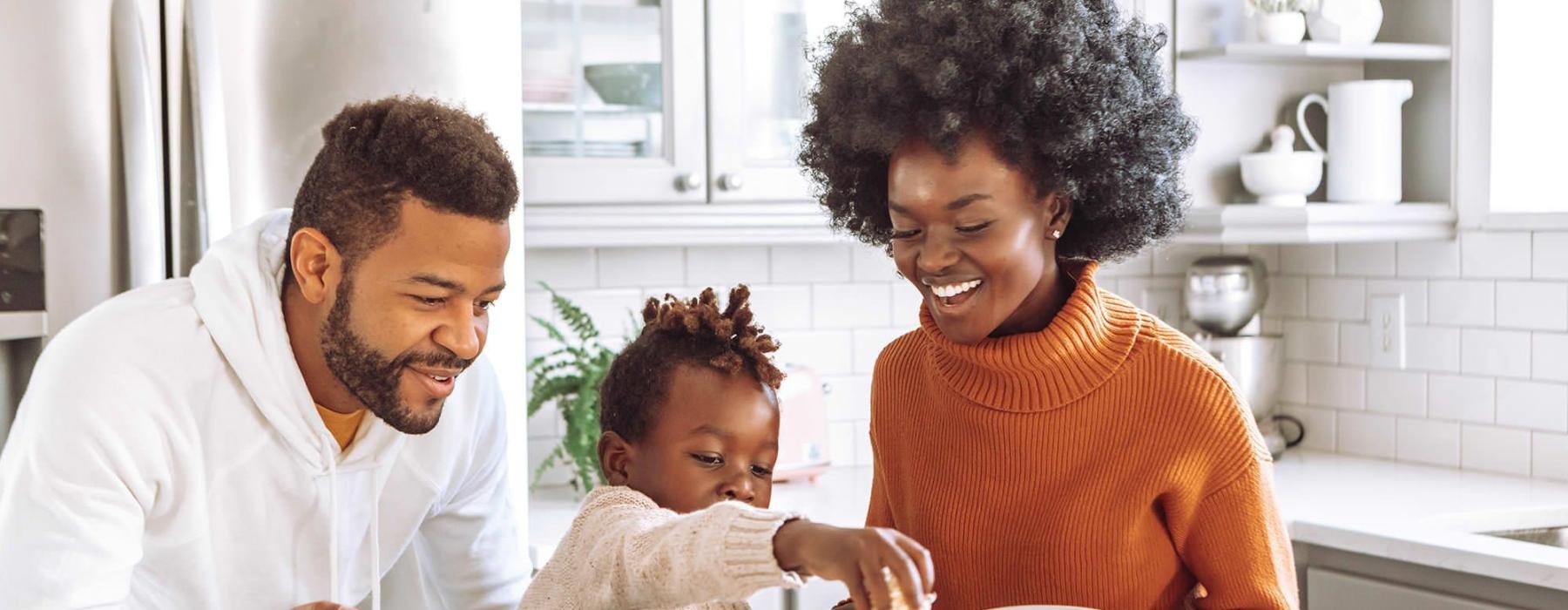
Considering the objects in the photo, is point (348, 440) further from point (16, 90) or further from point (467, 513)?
point (16, 90)

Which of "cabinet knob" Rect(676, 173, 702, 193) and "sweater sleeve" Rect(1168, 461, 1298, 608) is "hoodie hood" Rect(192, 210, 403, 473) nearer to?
"sweater sleeve" Rect(1168, 461, 1298, 608)

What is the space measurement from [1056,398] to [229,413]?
0.84 m

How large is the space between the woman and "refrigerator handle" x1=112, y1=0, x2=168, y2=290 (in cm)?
89

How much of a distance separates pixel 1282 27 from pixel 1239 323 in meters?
0.66

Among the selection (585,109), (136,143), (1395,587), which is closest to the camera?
(136,143)

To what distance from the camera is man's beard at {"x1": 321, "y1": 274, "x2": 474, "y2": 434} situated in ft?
5.03

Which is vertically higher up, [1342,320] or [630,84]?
[630,84]

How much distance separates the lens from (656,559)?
3.84ft

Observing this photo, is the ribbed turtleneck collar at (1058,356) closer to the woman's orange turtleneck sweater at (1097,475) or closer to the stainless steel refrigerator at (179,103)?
the woman's orange turtleneck sweater at (1097,475)

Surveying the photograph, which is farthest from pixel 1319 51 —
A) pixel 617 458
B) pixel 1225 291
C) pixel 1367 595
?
pixel 617 458

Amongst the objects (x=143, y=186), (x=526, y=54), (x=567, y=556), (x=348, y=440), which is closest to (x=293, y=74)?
(x=143, y=186)

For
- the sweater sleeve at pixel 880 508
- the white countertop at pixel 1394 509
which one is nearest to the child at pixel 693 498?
the sweater sleeve at pixel 880 508

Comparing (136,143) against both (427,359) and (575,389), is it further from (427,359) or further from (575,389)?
(575,389)

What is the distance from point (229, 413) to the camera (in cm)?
158
